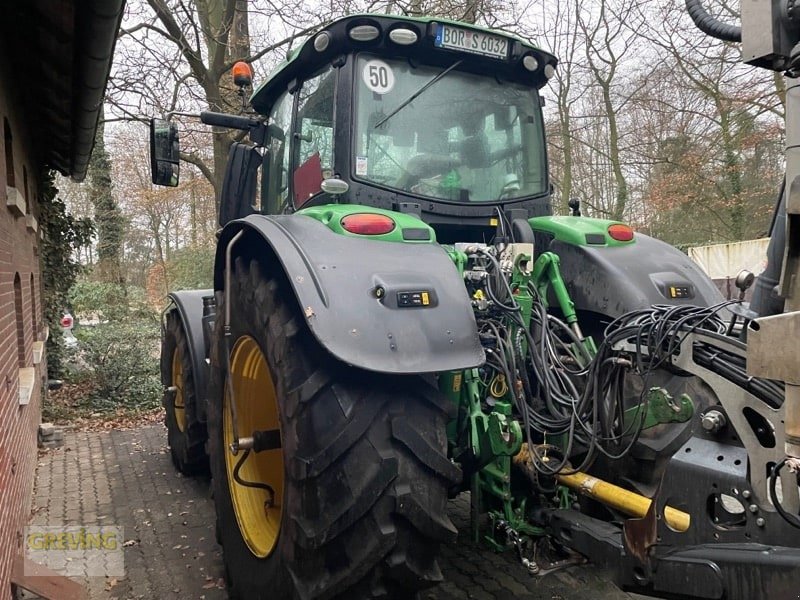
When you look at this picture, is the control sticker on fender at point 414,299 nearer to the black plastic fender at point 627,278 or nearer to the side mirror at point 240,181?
the black plastic fender at point 627,278

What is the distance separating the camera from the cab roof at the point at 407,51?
10.2ft

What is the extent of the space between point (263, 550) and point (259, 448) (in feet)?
1.49

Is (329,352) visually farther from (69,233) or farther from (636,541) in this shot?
(69,233)

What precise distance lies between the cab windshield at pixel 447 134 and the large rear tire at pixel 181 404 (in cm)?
254

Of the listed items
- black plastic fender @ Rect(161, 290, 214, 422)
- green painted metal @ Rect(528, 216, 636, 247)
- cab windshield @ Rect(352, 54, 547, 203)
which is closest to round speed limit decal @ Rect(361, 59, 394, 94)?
cab windshield @ Rect(352, 54, 547, 203)

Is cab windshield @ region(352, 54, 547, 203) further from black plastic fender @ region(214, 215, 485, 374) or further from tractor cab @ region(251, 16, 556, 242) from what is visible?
black plastic fender @ region(214, 215, 485, 374)

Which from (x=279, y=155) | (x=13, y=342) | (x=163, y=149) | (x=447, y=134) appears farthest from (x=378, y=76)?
(x=13, y=342)

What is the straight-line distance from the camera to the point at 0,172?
13.3 ft

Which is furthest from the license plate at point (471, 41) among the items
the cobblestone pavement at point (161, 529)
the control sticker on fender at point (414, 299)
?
the cobblestone pavement at point (161, 529)

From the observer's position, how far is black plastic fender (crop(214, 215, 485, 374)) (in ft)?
7.25

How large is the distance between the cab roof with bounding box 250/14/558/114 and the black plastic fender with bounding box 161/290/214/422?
6.60 feet

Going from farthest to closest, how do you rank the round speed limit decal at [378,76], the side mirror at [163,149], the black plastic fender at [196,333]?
the black plastic fender at [196,333], the side mirror at [163,149], the round speed limit decal at [378,76]

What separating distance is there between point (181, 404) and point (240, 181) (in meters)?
2.07

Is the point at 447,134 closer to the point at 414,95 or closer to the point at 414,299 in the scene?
the point at 414,95
